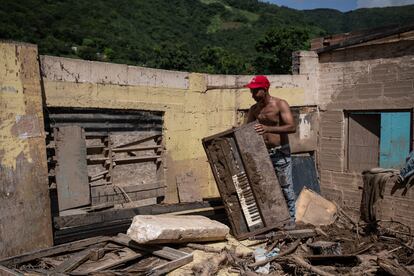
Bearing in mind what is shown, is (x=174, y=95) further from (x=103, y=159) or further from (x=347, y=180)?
(x=347, y=180)

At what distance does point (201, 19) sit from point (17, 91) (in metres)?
77.4

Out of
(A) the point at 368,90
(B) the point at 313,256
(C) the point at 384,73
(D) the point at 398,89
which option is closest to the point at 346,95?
(A) the point at 368,90

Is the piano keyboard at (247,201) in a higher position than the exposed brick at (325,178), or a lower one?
higher

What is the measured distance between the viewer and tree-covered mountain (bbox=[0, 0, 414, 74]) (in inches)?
1630

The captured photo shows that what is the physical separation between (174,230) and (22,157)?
1.99 metres

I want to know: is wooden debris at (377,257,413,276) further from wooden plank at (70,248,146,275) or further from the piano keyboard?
wooden plank at (70,248,146,275)

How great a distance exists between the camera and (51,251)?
14.8 ft

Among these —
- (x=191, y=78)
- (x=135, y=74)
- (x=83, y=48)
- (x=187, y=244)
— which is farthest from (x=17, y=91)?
(x=83, y=48)

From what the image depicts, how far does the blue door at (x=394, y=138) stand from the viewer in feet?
25.2

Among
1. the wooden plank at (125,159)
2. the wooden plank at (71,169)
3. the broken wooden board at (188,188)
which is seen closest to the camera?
the wooden plank at (71,169)

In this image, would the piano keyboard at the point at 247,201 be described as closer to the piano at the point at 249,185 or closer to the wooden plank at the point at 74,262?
the piano at the point at 249,185

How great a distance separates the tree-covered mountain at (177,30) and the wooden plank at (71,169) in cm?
2684

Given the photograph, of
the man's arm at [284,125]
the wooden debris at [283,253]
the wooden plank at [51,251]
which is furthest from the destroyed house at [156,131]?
the man's arm at [284,125]

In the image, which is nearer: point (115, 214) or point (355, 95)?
point (115, 214)
